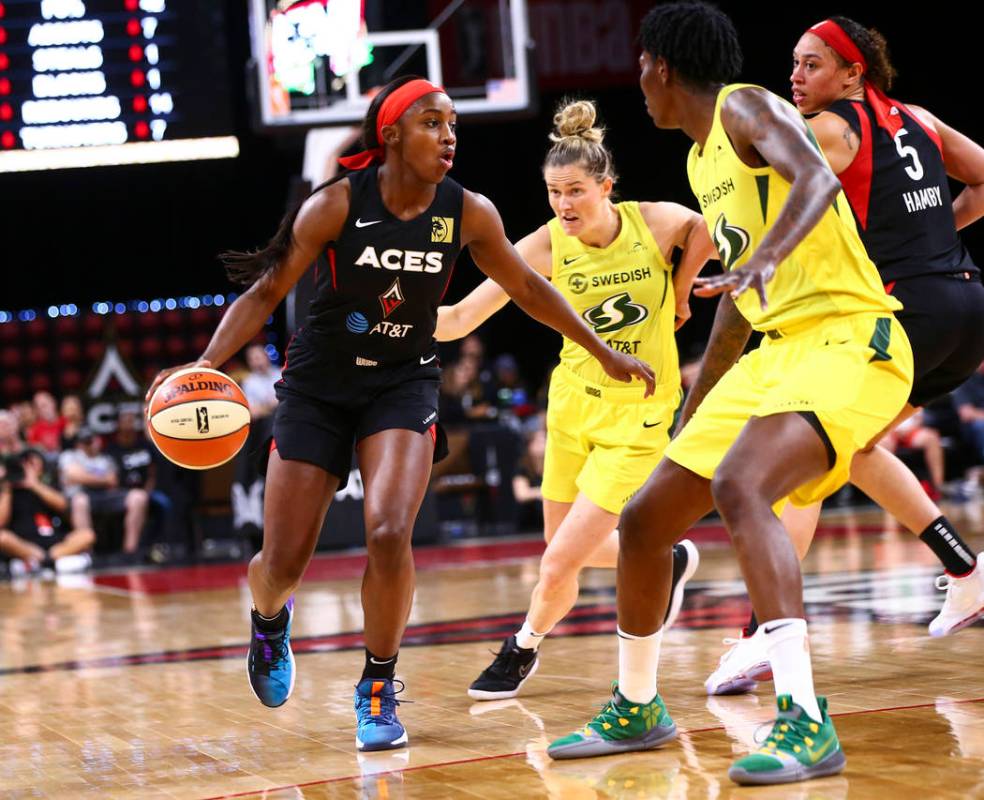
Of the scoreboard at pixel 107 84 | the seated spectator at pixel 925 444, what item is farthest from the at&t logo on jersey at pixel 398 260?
the seated spectator at pixel 925 444

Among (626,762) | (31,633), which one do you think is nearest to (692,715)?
(626,762)

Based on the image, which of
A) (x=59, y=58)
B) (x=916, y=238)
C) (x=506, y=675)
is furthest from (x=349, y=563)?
(x=916, y=238)

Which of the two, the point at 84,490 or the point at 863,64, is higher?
the point at 863,64

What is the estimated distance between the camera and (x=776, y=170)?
9.94 feet

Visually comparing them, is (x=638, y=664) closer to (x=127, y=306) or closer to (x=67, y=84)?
(x=67, y=84)

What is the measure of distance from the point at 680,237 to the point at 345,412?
1.42 m

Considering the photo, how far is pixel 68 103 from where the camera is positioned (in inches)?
429

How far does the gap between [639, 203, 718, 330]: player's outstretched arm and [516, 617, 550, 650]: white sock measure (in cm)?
114

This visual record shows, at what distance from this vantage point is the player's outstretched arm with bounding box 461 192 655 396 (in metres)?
3.98

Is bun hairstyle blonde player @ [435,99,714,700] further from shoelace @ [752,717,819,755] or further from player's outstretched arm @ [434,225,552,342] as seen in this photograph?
shoelace @ [752,717,819,755]

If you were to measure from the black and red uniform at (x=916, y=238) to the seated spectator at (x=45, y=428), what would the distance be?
9.85 metres

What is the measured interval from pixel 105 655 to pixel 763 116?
4.06 m

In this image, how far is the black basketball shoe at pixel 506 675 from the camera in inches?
170

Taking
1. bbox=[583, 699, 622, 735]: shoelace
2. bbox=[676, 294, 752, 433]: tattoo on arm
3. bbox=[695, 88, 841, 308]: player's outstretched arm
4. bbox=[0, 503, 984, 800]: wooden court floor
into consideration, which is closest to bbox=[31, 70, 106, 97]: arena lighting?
bbox=[0, 503, 984, 800]: wooden court floor
